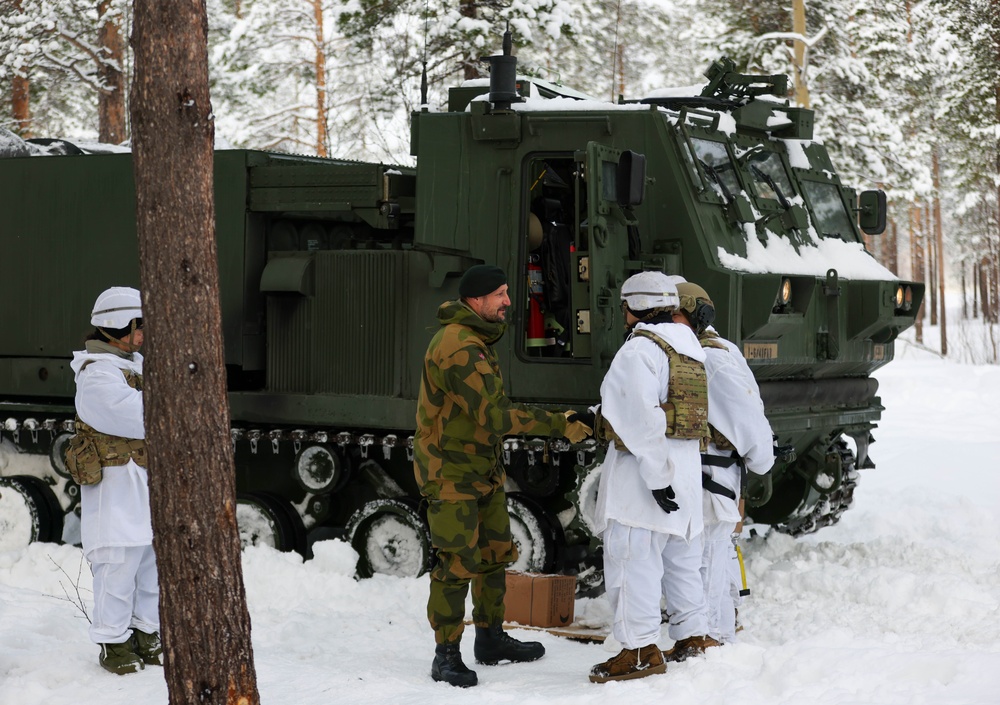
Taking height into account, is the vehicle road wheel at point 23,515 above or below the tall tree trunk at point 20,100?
below

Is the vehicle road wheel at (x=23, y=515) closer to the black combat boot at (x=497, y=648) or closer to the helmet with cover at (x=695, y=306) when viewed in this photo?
the black combat boot at (x=497, y=648)

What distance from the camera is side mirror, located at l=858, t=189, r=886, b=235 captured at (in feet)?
34.0

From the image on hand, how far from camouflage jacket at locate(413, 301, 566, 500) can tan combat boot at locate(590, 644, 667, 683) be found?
1035mm

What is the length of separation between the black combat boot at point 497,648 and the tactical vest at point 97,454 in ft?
6.37

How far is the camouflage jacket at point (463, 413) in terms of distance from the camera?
6441 millimetres

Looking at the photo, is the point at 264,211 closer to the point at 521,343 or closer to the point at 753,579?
the point at 521,343

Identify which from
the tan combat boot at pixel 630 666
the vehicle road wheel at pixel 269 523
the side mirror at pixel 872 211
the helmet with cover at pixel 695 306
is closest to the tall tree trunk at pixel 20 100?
the vehicle road wheel at pixel 269 523

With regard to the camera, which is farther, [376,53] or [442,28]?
[376,53]

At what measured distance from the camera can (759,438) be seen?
272 inches

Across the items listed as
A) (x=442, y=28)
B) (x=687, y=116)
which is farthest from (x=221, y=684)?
(x=442, y=28)

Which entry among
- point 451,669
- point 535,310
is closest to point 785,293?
Result: point 535,310

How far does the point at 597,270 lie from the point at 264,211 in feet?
9.01

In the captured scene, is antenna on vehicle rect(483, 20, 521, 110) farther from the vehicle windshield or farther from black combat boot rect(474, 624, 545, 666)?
black combat boot rect(474, 624, 545, 666)

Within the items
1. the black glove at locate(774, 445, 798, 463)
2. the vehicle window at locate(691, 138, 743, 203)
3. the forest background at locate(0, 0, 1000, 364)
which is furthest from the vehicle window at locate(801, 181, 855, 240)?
the forest background at locate(0, 0, 1000, 364)
